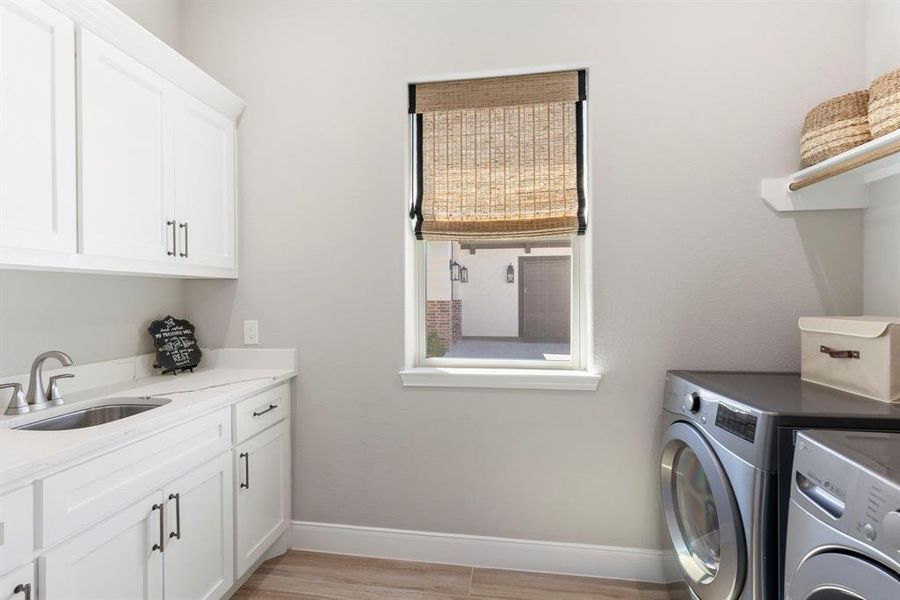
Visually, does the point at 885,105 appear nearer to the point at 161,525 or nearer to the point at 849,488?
the point at 849,488

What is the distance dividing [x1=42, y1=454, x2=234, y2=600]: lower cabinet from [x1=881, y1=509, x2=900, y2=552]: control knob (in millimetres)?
1749

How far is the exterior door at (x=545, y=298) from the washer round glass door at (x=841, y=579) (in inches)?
51.1

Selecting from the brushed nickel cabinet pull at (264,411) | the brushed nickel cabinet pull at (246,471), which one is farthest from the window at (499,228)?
the brushed nickel cabinet pull at (246,471)

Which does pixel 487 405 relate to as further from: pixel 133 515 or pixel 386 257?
pixel 133 515

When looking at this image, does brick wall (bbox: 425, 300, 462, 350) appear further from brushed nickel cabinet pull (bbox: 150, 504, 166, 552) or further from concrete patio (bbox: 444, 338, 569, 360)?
brushed nickel cabinet pull (bbox: 150, 504, 166, 552)

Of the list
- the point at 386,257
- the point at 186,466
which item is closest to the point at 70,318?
the point at 186,466

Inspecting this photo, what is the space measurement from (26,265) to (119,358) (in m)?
0.77

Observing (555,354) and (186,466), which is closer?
(186,466)

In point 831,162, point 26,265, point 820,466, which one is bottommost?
point 820,466

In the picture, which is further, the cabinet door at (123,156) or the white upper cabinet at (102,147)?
the cabinet door at (123,156)

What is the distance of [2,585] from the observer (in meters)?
0.98

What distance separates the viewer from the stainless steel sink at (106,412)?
152 cm

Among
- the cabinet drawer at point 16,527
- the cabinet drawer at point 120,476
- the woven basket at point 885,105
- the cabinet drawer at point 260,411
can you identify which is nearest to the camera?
the cabinet drawer at point 16,527

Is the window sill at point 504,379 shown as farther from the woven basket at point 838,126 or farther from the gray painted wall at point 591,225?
the woven basket at point 838,126
